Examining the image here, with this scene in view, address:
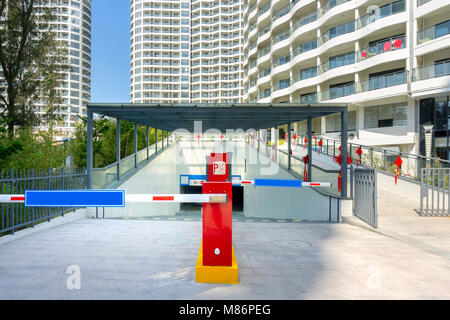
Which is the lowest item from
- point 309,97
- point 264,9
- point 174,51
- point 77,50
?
point 309,97

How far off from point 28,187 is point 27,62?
689 inches

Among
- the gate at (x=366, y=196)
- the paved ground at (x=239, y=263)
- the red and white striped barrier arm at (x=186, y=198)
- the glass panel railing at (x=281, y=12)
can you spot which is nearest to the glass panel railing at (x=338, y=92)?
the glass panel railing at (x=281, y=12)

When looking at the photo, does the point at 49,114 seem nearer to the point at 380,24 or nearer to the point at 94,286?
the point at 94,286

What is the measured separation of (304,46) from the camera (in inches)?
1410

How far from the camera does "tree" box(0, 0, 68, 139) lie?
789 inches

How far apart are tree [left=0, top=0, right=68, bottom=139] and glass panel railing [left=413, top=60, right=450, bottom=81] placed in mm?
27029

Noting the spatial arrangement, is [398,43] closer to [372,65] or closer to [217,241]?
[372,65]

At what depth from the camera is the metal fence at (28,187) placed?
273 inches

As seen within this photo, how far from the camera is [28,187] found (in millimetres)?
7578

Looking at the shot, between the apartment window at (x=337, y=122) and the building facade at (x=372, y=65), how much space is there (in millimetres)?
105

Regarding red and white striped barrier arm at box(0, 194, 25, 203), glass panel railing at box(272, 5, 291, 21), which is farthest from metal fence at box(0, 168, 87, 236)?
glass panel railing at box(272, 5, 291, 21)

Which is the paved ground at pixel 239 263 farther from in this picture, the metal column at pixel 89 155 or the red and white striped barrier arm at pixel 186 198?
the metal column at pixel 89 155

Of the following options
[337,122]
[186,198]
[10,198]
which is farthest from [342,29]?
[10,198]

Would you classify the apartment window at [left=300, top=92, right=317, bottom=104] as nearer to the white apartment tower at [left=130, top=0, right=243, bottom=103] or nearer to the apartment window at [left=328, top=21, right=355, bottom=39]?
the apartment window at [left=328, top=21, right=355, bottom=39]
